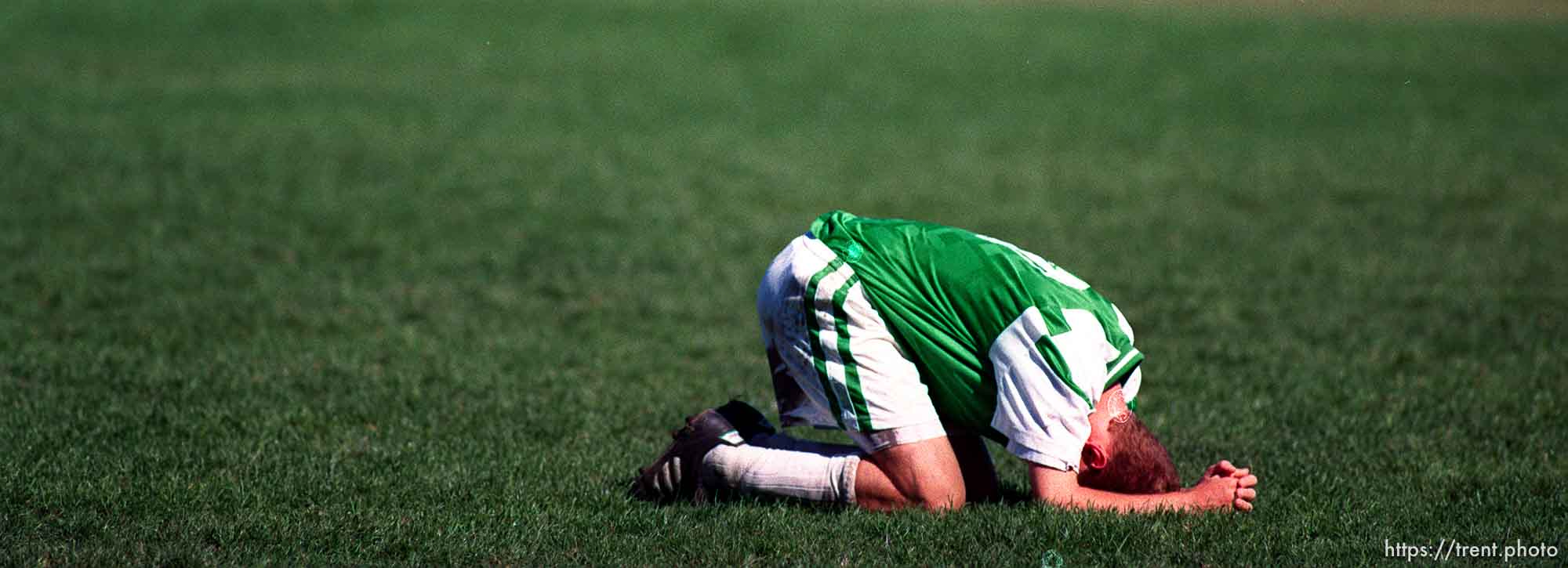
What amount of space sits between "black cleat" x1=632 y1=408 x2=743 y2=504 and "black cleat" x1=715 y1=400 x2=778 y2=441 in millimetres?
50

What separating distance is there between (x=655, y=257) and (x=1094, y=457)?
6.27 metres

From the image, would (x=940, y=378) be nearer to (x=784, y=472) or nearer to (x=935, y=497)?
(x=935, y=497)

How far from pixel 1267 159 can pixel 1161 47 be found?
8015mm

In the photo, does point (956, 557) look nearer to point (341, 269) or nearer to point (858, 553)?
point (858, 553)

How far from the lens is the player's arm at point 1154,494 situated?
476cm

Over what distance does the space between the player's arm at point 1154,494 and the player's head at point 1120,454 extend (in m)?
0.03

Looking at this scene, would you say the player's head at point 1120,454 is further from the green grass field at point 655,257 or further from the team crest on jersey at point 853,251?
the team crest on jersey at point 853,251

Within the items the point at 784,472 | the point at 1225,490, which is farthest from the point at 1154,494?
the point at 784,472

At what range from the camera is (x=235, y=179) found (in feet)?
41.5

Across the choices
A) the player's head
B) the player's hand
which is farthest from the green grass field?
the player's head

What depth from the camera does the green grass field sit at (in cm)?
502

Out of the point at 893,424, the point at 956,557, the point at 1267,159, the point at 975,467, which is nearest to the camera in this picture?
the point at 956,557

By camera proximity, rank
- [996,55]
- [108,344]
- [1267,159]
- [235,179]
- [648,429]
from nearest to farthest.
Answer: [648,429] < [108,344] < [235,179] < [1267,159] < [996,55]

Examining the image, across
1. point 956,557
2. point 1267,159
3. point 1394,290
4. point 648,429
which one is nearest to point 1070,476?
point 956,557
